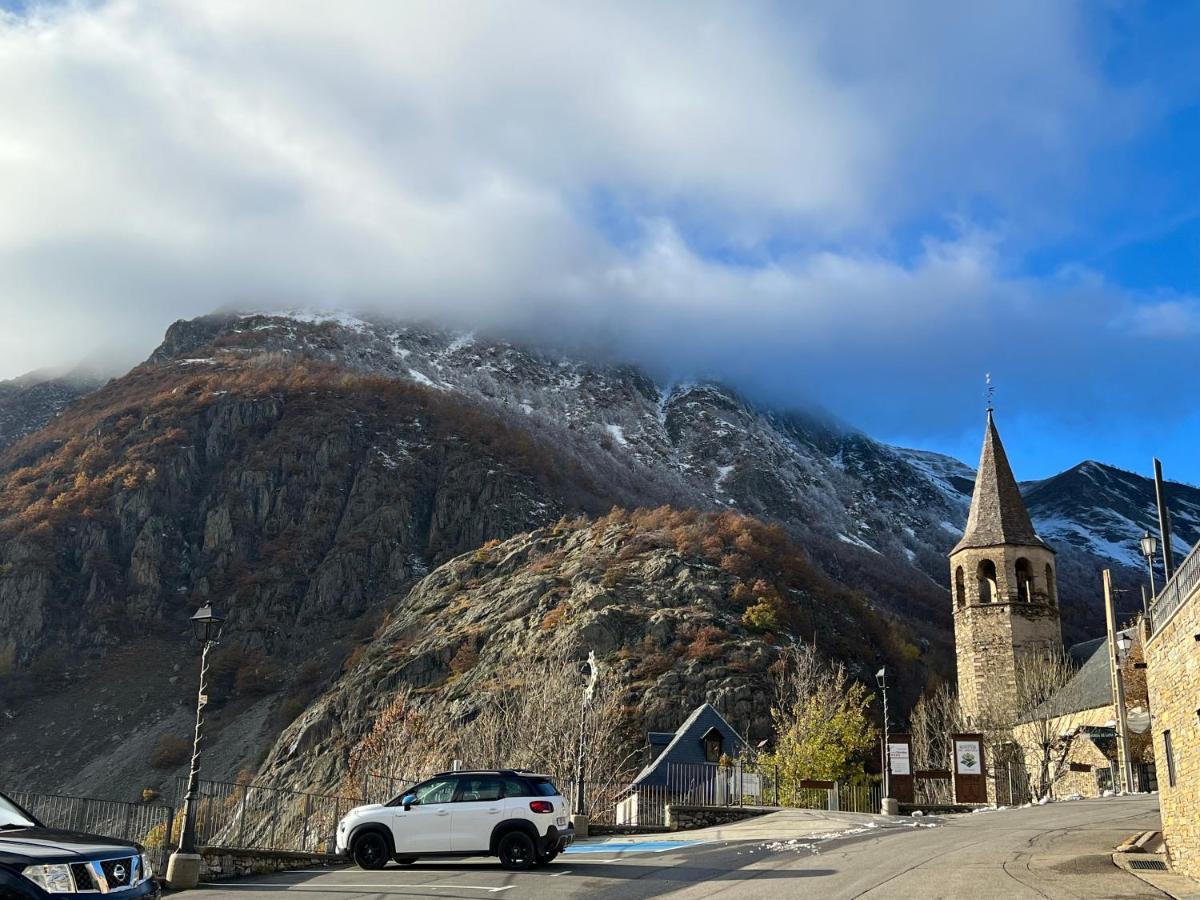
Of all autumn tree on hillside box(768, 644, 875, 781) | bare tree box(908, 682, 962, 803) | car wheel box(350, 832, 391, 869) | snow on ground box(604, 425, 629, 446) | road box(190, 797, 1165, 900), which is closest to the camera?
road box(190, 797, 1165, 900)

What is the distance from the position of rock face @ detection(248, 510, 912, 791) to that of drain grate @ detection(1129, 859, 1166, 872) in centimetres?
3376

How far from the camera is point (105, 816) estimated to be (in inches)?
670

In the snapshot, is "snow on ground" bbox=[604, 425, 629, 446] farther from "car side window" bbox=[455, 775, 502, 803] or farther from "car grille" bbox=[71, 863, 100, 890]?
"car grille" bbox=[71, 863, 100, 890]

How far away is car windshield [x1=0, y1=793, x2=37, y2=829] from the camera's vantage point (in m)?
9.86

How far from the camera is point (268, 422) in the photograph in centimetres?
12556

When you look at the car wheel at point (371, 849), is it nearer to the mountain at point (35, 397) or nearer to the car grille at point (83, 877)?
the car grille at point (83, 877)

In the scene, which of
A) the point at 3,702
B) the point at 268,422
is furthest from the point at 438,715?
the point at 268,422

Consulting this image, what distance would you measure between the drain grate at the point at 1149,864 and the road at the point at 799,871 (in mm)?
350

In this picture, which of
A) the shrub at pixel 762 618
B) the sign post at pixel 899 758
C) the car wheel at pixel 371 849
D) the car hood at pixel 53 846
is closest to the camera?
the car hood at pixel 53 846

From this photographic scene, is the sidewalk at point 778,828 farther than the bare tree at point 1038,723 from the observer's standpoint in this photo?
No

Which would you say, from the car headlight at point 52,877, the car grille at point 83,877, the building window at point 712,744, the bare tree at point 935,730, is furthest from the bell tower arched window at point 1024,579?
the car headlight at point 52,877

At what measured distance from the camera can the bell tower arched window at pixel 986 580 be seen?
57.2 meters

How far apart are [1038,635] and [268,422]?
95.6 m

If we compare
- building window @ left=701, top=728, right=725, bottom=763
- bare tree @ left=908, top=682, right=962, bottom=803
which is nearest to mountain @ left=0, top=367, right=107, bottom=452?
building window @ left=701, top=728, right=725, bottom=763
